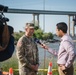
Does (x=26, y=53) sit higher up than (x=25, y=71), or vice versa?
(x=26, y=53)

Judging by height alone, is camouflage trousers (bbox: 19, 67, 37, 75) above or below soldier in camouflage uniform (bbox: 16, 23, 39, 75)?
below

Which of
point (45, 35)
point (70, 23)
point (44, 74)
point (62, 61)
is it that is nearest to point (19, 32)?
point (45, 35)

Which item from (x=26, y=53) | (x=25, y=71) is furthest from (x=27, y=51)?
(x=25, y=71)

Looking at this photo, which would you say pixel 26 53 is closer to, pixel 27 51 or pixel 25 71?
pixel 27 51

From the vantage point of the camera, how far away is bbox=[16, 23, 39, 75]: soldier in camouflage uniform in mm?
4313

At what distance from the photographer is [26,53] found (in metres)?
4.34

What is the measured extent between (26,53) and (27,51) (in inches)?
1.1

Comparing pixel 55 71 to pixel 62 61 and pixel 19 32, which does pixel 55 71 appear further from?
pixel 62 61

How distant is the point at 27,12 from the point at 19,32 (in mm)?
810

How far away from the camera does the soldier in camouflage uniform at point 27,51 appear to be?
431cm

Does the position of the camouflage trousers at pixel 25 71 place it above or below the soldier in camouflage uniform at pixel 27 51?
below

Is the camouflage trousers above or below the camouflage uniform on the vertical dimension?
below

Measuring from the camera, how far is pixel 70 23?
5172mm

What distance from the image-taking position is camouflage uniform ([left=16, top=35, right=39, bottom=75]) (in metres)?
4.31
